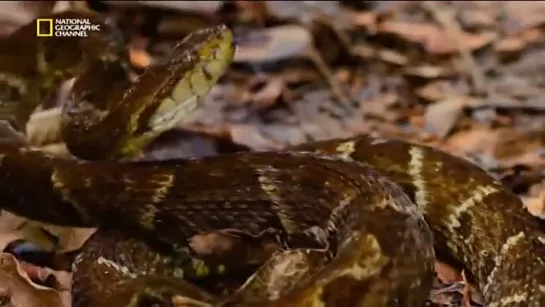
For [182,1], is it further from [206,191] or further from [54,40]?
[206,191]

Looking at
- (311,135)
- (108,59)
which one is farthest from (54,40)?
(311,135)

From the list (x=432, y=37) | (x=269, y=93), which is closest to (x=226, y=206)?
(x=269, y=93)

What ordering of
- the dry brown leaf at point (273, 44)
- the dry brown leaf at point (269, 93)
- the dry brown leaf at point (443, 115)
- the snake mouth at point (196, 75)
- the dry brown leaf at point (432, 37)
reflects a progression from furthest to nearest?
1. the dry brown leaf at point (432, 37)
2. the dry brown leaf at point (273, 44)
3. the dry brown leaf at point (269, 93)
4. the dry brown leaf at point (443, 115)
5. the snake mouth at point (196, 75)

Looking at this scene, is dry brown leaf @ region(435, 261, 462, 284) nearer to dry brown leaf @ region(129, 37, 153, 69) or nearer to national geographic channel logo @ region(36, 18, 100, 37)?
national geographic channel logo @ region(36, 18, 100, 37)

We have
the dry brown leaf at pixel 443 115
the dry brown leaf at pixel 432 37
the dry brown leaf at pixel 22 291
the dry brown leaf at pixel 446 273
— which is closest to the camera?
the dry brown leaf at pixel 22 291

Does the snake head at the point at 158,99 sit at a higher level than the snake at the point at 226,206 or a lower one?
higher

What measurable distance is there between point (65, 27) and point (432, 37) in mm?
2899

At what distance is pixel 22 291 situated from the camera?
130 inches

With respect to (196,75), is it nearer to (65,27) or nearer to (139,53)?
(65,27)

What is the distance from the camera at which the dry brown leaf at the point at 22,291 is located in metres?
3.28

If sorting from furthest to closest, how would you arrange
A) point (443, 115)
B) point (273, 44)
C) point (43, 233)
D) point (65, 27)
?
point (273, 44)
point (443, 115)
point (65, 27)
point (43, 233)

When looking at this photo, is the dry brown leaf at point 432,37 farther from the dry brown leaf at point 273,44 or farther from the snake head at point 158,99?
the snake head at point 158,99

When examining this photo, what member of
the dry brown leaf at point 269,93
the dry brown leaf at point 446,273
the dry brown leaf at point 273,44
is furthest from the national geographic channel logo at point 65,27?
the dry brown leaf at point 446,273

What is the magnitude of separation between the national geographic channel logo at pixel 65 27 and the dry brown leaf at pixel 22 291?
1.74m
